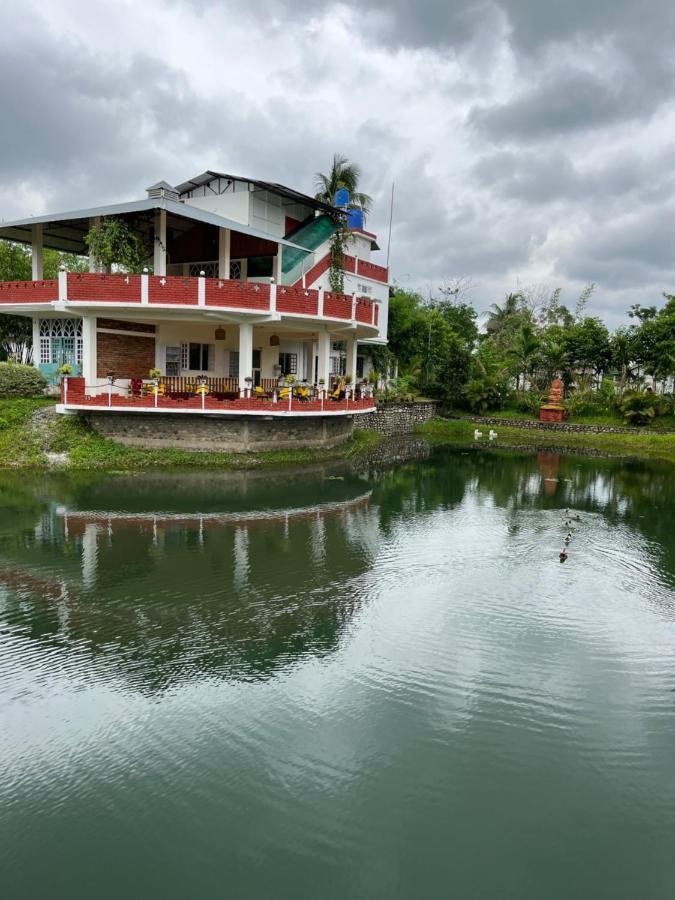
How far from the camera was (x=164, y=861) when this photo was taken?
4.91 meters

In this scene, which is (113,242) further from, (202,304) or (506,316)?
(506,316)

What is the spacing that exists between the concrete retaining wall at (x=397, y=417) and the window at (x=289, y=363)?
4.74 m

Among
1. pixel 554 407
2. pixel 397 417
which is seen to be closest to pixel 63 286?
pixel 397 417

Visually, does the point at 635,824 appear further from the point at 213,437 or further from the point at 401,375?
the point at 401,375

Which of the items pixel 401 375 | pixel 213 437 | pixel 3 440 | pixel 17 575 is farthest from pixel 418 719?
pixel 401 375

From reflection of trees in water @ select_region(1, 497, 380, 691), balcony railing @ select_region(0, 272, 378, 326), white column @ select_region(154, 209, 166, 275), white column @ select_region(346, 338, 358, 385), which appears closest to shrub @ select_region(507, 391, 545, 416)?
white column @ select_region(346, 338, 358, 385)

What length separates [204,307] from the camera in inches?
776

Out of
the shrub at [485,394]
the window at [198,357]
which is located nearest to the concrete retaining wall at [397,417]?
the shrub at [485,394]

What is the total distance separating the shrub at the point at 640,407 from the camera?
33.2 metres

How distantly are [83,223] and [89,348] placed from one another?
586 centimetres

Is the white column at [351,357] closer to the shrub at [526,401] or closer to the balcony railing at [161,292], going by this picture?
the balcony railing at [161,292]

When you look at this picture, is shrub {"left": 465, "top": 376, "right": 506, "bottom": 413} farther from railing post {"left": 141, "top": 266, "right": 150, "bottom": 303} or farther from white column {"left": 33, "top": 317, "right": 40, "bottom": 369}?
white column {"left": 33, "top": 317, "right": 40, "bottom": 369}

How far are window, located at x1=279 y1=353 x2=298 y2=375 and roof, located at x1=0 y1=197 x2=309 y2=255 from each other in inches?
180

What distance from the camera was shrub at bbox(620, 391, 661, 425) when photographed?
109 ft
